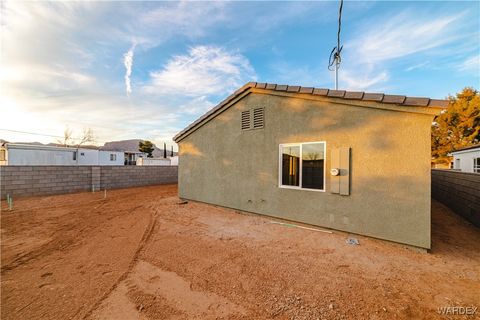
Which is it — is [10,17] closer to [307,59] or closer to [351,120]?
[351,120]

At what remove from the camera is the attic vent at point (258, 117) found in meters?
6.41

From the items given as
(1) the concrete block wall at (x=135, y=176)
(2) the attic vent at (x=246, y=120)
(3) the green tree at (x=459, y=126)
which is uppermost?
(3) the green tree at (x=459, y=126)

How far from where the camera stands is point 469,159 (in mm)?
12102

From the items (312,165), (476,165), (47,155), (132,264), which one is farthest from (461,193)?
(47,155)

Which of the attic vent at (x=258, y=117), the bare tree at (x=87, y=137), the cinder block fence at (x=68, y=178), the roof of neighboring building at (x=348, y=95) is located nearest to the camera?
the roof of neighboring building at (x=348, y=95)

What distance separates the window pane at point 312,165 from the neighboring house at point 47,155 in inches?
974

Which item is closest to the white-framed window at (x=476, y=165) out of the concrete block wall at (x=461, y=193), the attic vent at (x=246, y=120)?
the concrete block wall at (x=461, y=193)

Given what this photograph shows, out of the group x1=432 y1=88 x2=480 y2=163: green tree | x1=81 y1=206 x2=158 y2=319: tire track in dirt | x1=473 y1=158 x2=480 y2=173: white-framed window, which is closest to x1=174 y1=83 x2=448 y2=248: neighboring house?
x1=81 y1=206 x2=158 y2=319: tire track in dirt

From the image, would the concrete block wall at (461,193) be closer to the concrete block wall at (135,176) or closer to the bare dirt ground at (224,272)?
the bare dirt ground at (224,272)

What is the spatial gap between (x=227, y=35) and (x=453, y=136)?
26.4m

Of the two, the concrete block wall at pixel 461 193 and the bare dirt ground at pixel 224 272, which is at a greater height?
the concrete block wall at pixel 461 193

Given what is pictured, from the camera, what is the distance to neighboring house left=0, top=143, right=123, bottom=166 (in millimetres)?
17094

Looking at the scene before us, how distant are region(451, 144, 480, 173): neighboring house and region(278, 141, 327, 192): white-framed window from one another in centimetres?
1257

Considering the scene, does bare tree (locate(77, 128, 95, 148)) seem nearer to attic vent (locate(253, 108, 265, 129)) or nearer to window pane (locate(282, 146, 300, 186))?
attic vent (locate(253, 108, 265, 129))
